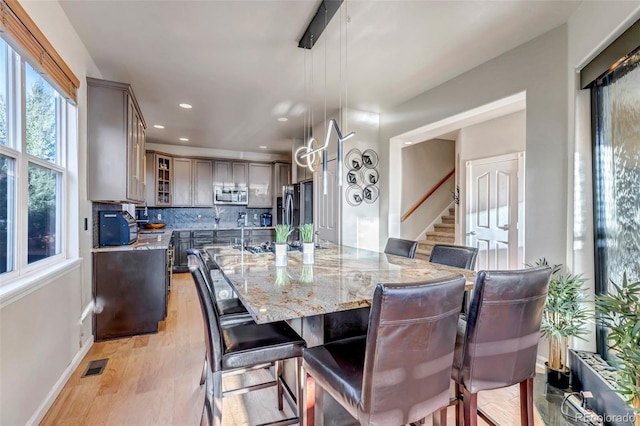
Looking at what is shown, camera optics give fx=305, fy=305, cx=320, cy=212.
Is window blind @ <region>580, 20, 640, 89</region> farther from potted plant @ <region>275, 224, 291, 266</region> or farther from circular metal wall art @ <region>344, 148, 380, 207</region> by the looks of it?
circular metal wall art @ <region>344, 148, 380, 207</region>

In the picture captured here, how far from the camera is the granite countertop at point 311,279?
1141 millimetres

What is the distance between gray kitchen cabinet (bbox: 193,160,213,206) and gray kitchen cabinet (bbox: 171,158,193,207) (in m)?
0.08

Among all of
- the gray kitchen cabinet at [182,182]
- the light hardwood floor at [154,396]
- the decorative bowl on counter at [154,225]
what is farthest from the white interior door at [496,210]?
the decorative bowl on counter at [154,225]

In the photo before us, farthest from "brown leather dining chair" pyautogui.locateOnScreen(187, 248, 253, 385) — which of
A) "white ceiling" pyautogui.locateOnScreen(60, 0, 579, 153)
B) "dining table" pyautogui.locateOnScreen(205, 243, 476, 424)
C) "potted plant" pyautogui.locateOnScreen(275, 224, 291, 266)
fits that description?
"white ceiling" pyautogui.locateOnScreen(60, 0, 579, 153)

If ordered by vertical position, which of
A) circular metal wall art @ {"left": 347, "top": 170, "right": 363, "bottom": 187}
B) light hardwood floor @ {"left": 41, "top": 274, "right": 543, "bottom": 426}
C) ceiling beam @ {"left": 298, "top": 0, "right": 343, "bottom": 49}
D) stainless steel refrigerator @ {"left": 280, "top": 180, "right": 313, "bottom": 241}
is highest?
ceiling beam @ {"left": 298, "top": 0, "right": 343, "bottom": 49}

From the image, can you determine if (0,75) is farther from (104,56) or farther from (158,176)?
(158,176)

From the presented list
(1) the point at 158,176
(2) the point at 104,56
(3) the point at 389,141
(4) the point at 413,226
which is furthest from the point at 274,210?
(2) the point at 104,56

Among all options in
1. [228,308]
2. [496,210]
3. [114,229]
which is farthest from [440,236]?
[114,229]

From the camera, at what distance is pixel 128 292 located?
9.62 ft

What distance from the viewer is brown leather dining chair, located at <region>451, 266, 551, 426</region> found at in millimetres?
1202

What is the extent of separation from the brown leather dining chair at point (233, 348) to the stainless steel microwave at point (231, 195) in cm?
534

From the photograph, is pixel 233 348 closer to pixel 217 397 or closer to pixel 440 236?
pixel 217 397

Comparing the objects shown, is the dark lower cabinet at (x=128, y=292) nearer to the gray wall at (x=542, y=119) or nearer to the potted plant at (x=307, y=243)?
the potted plant at (x=307, y=243)

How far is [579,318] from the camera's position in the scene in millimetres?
2029
